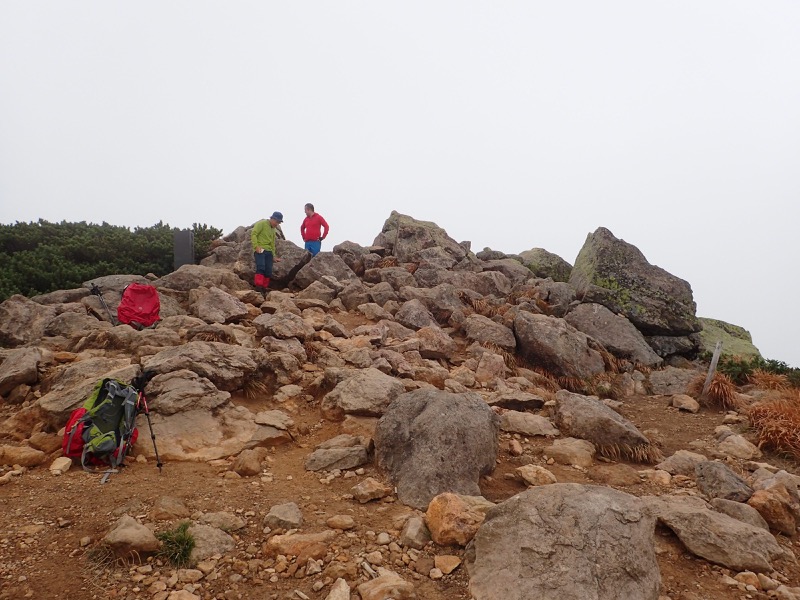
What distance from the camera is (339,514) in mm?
5070

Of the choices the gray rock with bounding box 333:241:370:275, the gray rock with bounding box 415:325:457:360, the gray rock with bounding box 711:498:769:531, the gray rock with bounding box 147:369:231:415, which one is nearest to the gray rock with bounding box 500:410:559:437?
the gray rock with bounding box 711:498:769:531

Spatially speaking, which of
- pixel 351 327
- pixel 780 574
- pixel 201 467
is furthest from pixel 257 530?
pixel 351 327

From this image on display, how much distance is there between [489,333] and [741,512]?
23.1ft

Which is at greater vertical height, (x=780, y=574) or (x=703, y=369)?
(x=703, y=369)

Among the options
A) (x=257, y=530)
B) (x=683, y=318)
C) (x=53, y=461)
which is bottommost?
(x=53, y=461)

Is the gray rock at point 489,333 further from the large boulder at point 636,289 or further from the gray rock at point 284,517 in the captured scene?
the gray rock at point 284,517

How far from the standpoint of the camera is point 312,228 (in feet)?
58.0

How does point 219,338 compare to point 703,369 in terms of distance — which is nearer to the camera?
point 219,338

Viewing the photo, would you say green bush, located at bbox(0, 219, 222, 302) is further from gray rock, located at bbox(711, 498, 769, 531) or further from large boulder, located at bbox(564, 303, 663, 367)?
gray rock, located at bbox(711, 498, 769, 531)

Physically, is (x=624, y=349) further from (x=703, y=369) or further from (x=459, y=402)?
(x=459, y=402)

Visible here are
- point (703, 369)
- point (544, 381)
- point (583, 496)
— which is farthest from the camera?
point (703, 369)

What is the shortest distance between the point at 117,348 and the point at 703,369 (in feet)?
46.3

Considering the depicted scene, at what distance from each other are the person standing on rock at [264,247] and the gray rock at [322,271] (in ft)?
3.50

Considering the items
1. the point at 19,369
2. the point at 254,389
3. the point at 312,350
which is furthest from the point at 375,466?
the point at 19,369
